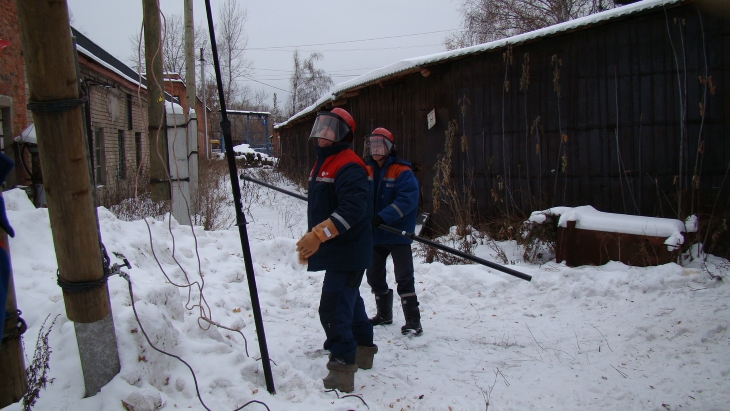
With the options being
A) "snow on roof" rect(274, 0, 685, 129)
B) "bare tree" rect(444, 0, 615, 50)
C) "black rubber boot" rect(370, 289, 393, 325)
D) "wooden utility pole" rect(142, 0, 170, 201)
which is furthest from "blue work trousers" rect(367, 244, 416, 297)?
"bare tree" rect(444, 0, 615, 50)

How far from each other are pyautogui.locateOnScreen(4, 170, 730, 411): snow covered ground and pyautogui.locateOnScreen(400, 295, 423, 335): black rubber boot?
129 mm

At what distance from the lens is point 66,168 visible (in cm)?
228

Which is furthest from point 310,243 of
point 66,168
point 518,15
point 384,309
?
point 518,15

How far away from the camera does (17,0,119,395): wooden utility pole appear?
218 centimetres

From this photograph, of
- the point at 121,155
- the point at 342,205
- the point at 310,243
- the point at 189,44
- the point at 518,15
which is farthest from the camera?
the point at 518,15

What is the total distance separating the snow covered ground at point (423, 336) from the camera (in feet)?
9.68

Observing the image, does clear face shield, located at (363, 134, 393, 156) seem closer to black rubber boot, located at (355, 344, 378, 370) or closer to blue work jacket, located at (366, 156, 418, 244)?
blue work jacket, located at (366, 156, 418, 244)

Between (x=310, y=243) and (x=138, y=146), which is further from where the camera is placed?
(x=138, y=146)

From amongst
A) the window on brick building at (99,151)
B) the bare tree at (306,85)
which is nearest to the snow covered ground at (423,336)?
the window on brick building at (99,151)

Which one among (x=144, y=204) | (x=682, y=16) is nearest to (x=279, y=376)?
(x=144, y=204)

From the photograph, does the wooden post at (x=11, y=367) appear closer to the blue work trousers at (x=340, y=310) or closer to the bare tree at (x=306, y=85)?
the blue work trousers at (x=340, y=310)

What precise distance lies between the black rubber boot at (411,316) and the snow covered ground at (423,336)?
129 mm

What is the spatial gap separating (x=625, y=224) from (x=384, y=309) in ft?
11.4

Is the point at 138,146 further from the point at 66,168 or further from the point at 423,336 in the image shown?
the point at 66,168
